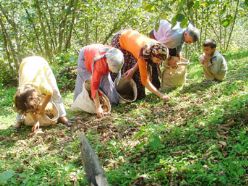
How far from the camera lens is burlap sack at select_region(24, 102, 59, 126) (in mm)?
6421

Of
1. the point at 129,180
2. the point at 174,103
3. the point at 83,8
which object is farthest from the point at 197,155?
the point at 83,8

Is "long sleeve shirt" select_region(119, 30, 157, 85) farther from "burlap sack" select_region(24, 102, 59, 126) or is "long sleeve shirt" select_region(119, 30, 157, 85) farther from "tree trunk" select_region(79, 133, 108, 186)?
"tree trunk" select_region(79, 133, 108, 186)

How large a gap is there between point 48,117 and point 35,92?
0.92 m

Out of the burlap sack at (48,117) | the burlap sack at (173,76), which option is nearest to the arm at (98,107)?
the burlap sack at (48,117)

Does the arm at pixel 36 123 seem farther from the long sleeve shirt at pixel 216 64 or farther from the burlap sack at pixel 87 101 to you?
the long sleeve shirt at pixel 216 64

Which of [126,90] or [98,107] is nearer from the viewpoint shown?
[98,107]

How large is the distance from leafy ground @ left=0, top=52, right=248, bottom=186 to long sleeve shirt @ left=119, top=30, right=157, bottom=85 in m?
0.60

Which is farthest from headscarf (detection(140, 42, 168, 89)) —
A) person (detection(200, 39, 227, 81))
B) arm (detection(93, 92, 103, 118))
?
person (detection(200, 39, 227, 81))

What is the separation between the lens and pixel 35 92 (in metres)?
5.63

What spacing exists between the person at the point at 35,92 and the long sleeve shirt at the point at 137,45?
1495 millimetres

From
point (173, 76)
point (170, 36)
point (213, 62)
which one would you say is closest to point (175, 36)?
point (170, 36)

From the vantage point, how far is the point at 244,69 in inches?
359

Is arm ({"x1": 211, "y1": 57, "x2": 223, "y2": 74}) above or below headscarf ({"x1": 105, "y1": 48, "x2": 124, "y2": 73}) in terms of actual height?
below

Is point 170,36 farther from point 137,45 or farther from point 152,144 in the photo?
point 152,144
